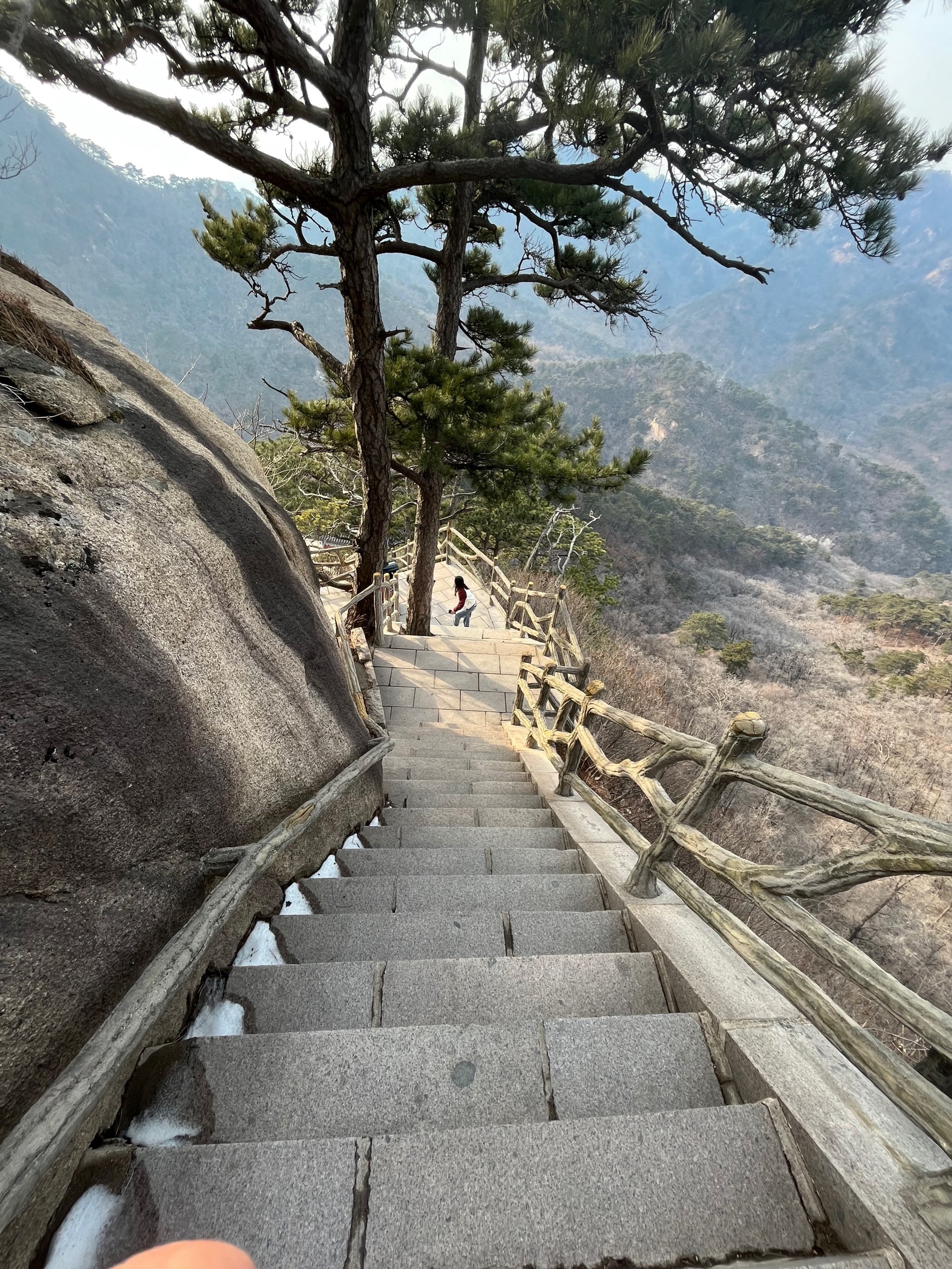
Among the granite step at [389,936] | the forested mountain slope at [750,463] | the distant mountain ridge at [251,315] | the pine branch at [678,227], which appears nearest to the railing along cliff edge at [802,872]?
the granite step at [389,936]

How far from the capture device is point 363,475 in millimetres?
7230

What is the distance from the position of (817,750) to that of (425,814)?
1425 cm

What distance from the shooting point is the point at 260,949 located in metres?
2.30

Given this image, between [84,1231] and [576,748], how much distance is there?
340 centimetres

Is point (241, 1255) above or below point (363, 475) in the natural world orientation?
below

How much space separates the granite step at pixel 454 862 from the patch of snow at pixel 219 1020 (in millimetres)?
1189

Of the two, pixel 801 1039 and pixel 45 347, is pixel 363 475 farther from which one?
pixel 801 1039

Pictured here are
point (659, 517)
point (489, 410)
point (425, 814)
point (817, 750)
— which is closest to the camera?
point (425, 814)

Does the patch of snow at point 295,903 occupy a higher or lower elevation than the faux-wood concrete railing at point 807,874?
lower

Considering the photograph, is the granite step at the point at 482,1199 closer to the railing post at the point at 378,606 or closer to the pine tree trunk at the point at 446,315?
the railing post at the point at 378,606

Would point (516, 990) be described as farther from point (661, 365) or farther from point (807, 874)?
point (661, 365)

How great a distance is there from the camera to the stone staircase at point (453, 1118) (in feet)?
4.11

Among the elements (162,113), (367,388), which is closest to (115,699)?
(162,113)

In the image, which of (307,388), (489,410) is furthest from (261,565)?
(307,388)
